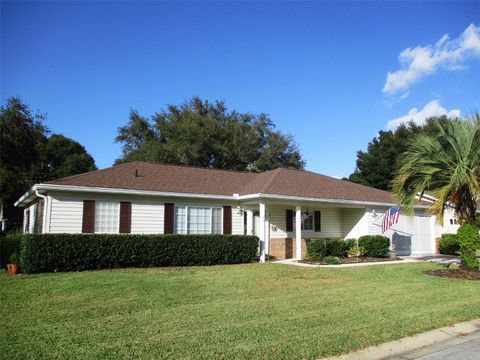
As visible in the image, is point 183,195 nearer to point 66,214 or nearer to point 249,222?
point 249,222

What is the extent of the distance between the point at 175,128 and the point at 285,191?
2357 centimetres

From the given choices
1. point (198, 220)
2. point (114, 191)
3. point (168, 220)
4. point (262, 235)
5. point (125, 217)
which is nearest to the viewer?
point (114, 191)

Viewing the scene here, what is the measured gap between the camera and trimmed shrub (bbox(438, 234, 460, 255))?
23.8 meters

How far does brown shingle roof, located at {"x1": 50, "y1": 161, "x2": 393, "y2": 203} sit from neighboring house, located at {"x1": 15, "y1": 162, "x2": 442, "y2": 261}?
0.15ft

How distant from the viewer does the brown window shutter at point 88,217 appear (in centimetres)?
1598

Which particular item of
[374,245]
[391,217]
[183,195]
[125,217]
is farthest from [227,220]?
[391,217]

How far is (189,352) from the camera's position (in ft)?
18.4

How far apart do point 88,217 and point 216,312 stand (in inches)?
382

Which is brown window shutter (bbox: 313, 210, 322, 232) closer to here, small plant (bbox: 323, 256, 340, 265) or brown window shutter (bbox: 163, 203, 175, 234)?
small plant (bbox: 323, 256, 340, 265)

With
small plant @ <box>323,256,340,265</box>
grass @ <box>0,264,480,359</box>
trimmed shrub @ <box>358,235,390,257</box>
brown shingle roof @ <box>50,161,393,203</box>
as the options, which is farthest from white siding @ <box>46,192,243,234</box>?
trimmed shrub @ <box>358,235,390,257</box>

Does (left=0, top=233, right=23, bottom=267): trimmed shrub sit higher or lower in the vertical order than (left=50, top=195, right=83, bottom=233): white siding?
lower

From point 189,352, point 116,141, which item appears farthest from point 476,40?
point 116,141

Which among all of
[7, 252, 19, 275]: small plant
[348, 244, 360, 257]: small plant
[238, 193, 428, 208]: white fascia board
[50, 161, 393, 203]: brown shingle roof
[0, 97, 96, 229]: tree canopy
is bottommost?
[7, 252, 19, 275]: small plant

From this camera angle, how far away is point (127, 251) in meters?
15.1
